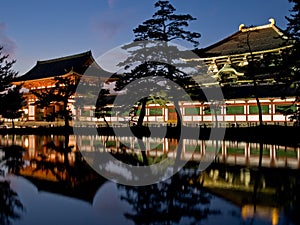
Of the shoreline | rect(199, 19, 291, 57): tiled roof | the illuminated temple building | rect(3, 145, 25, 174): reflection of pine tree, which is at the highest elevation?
rect(199, 19, 291, 57): tiled roof

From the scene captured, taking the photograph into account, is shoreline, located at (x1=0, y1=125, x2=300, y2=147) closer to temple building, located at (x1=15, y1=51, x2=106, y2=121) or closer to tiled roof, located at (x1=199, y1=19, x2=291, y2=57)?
temple building, located at (x1=15, y1=51, x2=106, y2=121)

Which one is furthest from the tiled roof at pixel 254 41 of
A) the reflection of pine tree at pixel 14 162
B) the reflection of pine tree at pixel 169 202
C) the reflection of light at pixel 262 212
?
the reflection of light at pixel 262 212

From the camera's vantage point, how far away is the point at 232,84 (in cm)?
3794

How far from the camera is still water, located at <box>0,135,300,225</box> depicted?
6684mm

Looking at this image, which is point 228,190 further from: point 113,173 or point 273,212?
point 113,173

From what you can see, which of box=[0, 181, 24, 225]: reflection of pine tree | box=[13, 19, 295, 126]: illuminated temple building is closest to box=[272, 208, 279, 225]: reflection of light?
box=[0, 181, 24, 225]: reflection of pine tree

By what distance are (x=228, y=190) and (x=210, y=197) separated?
0.87 metres

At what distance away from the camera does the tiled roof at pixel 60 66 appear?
167ft

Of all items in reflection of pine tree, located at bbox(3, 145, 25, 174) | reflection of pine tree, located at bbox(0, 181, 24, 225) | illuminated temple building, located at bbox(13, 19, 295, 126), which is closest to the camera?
reflection of pine tree, located at bbox(0, 181, 24, 225)

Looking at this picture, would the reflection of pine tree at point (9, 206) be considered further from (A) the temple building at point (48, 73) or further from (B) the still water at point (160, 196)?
(A) the temple building at point (48, 73)

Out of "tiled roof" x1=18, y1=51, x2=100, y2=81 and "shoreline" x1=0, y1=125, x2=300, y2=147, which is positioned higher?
"tiled roof" x1=18, y1=51, x2=100, y2=81

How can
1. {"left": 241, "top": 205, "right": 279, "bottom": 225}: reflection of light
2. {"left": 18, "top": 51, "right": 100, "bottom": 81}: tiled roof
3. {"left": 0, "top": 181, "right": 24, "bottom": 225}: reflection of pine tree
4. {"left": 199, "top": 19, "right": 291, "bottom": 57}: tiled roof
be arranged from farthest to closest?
{"left": 18, "top": 51, "right": 100, "bottom": 81}: tiled roof → {"left": 199, "top": 19, "right": 291, "bottom": 57}: tiled roof → {"left": 0, "top": 181, "right": 24, "bottom": 225}: reflection of pine tree → {"left": 241, "top": 205, "right": 279, "bottom": 225}: reflection of light

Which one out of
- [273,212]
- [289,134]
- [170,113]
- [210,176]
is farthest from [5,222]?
[170,113]

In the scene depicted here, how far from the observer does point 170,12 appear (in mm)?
27000
